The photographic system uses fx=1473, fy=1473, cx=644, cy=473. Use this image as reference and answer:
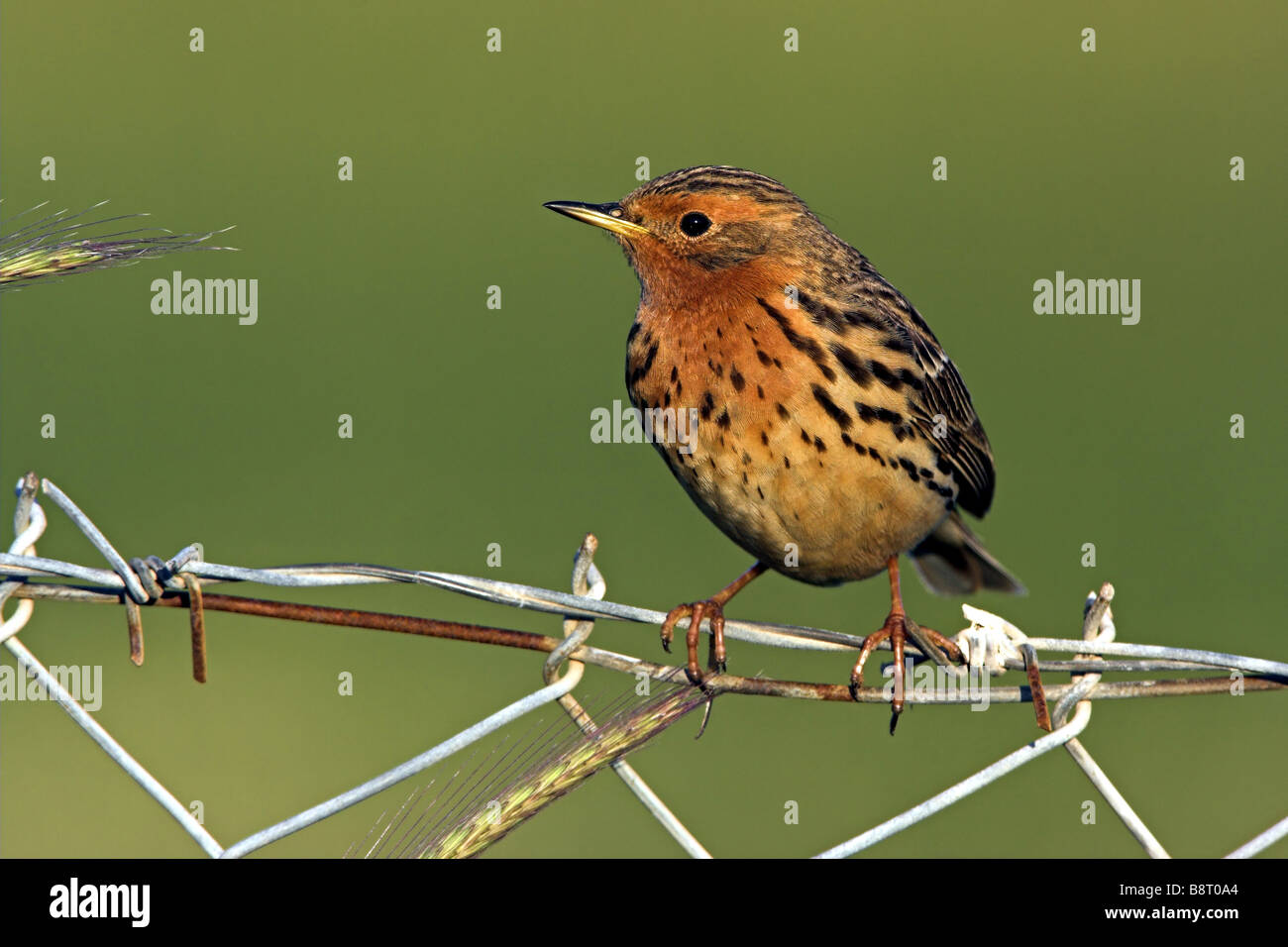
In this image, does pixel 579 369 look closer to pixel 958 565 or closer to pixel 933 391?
pixel 958 565

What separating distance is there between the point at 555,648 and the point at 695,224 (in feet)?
8.71

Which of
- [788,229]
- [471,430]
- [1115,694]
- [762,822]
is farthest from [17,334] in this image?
[1115,694]

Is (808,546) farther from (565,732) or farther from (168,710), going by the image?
(168,710)

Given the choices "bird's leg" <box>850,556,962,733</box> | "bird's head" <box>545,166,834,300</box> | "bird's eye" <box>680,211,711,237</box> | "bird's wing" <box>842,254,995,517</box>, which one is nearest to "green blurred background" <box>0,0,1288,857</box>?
"bird's wing" <box>842,254,995,517</box>

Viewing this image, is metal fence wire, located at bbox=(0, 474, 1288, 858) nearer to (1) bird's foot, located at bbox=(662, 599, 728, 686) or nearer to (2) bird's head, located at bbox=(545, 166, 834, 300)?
(1) bird's foot, located at bbox=(662, 599, 728, 686)

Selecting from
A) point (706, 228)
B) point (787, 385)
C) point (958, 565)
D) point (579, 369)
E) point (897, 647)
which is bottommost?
point (897, 647)

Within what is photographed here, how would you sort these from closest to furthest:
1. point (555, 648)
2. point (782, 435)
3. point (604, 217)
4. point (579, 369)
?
point (555, 648)
point (782, 435)
point (604, 217)
point (579, 369)

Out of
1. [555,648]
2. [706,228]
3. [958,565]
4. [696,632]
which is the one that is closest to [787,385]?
[706,228]

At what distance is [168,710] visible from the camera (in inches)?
362

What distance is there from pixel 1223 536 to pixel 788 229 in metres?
6.49

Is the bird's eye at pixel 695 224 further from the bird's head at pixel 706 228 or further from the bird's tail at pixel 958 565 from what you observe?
the bird's tail at pixel 958 565

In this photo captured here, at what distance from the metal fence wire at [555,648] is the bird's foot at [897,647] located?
19 cm

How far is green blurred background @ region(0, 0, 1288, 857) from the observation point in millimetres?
8609

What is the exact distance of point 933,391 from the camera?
575 centimetres
